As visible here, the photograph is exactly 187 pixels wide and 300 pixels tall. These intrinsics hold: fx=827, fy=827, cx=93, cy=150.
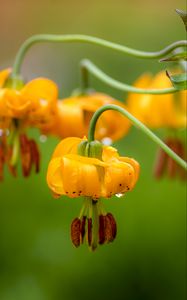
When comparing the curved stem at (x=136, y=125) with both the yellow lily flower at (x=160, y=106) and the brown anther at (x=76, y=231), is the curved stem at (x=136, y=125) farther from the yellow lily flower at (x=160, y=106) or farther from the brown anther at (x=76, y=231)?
the yellow lily flower at (x=160, y=106)

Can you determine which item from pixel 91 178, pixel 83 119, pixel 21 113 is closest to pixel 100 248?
pixel 83 119

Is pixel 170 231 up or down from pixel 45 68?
down

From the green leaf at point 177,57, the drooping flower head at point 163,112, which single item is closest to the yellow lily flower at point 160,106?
the drooping flower head at point 163,112

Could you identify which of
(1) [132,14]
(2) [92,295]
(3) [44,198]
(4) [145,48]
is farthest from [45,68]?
(2) [92,295]

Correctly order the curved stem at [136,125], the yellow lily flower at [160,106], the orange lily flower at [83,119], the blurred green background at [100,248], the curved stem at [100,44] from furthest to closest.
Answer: the blurred green background at [100,248], the yellow lily flower at [160,106], the orange lily flower at [83,119], the curved stem at [100,44], the curved stem at [136,125]

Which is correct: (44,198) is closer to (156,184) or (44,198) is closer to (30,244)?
(30,244)

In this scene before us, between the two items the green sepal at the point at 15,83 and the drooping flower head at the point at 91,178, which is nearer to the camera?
the drooping flower head at the point at 91,178

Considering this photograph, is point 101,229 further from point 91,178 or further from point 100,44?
point 100,44
